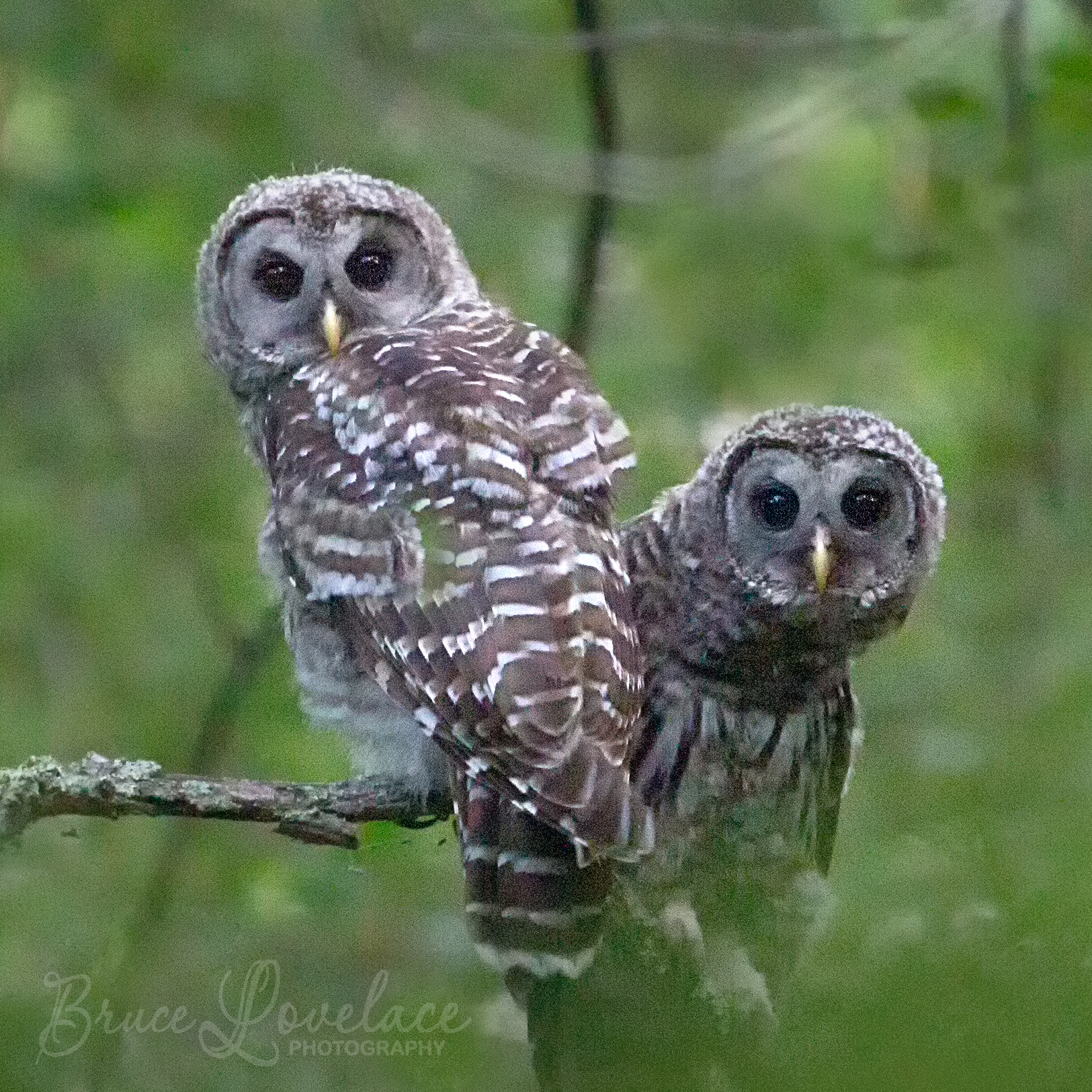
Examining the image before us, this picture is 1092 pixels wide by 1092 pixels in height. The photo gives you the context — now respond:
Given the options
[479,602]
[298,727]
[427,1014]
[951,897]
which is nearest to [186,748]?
[298,727]

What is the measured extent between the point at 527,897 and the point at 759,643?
2.80 feet

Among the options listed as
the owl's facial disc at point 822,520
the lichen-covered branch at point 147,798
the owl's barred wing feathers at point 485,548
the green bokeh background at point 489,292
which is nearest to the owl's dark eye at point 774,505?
the owl's facial disc at point 822,520

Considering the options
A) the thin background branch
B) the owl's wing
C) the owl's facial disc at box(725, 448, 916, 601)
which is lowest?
the owl's wing

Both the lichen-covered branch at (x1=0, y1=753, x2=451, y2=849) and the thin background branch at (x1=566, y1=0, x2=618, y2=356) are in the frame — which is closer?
the lichen-covered branch at (x1=0, y1=753, x2=451, y2=849)

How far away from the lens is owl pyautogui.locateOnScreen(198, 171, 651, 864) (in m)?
2.74

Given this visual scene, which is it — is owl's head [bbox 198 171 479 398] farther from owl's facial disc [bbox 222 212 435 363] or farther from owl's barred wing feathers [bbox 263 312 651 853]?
owl's barred wing feathers [bbox 263 312 651 853]

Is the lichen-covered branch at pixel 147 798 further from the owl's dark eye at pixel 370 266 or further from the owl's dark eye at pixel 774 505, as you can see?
Answer: the owl's dark eye at pixel 370 266

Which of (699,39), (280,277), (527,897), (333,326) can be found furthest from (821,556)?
(699,39)

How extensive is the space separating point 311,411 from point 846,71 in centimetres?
278

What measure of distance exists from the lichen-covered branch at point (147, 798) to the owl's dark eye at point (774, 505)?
1.10 metres

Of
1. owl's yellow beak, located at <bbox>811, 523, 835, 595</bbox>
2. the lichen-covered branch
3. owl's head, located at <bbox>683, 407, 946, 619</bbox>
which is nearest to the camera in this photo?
the lichen-covered branch

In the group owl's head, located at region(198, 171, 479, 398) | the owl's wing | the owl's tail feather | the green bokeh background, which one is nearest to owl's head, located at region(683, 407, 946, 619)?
the owl's wing

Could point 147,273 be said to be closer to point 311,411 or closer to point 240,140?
point 240,140

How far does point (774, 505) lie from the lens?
11.2ft
